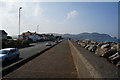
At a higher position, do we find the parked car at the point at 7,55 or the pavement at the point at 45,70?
the parked car at the point at 7,55

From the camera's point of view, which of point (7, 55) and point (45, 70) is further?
point (7, 55)

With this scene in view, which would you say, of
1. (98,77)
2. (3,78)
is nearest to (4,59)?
(3,78)

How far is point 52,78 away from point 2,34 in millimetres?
60133

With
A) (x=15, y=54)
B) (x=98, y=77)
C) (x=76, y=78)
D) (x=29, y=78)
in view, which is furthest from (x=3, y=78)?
(x=15, y=54)

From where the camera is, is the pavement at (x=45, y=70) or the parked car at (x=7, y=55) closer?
the pavement at (x=45, y=70)

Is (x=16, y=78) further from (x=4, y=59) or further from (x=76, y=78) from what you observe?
(x=4, y=59)

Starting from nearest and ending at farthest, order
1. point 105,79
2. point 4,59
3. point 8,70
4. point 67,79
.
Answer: point 105,79, point 67,79, point 8,70, point 4,59

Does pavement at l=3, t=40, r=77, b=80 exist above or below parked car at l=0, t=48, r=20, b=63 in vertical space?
below

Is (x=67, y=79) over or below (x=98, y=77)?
below

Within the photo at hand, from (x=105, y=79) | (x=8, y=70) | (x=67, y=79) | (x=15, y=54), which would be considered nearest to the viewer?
(x=105, y=79)

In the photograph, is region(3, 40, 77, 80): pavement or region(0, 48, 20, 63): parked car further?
region(0, 48, 20, 63): parked car

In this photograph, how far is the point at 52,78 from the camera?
22.9 ft

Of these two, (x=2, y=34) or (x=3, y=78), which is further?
(x=2, y=34)

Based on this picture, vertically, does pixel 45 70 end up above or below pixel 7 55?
below
